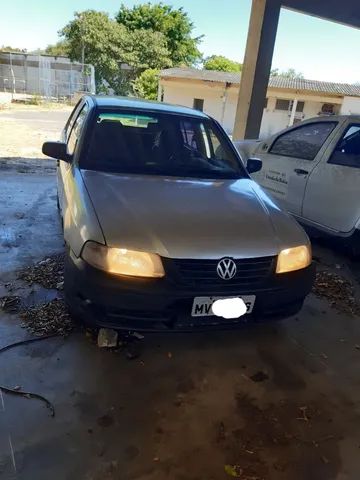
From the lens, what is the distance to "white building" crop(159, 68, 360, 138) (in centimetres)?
2355

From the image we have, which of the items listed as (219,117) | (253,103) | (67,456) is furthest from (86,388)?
(219,117)

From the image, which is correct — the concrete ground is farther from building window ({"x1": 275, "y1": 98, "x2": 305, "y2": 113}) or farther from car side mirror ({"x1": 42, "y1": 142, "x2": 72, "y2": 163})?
building window ({"x1": 275, "y1": 98, "x2": 305, "y2": 113})

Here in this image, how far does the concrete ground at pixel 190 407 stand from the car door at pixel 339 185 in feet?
4.58

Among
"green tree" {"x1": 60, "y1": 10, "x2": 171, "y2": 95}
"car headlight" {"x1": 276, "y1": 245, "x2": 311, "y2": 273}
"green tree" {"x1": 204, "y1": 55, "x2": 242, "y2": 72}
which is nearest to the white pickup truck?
"car headlight" {"x1": 276, "y1": 245, "x2": 311, "y2": 273}

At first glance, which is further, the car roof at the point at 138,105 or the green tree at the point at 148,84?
the green tree at the point at 148,84

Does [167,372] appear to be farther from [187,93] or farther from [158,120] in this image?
[187,93]

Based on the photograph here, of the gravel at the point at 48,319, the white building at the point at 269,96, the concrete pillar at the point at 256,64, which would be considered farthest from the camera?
the white building at the point at 269,96

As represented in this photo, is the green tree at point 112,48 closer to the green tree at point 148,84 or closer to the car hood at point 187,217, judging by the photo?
the green tree at point 148,84

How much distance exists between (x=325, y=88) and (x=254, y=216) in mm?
24955

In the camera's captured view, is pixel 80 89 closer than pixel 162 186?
No

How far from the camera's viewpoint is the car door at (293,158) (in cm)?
461

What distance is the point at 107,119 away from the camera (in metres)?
3.43

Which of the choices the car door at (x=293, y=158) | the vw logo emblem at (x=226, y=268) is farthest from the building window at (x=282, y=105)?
the vw logo emblem at (x=226, y=268)

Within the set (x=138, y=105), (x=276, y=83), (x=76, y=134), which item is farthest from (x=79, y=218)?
(x=276, y=83)
